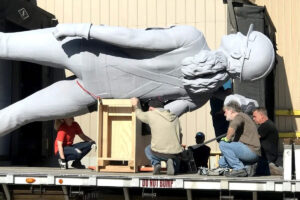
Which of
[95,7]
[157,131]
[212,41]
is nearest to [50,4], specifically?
[95,7]

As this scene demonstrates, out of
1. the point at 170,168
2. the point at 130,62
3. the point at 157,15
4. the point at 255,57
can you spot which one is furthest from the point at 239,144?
the point at 157,15

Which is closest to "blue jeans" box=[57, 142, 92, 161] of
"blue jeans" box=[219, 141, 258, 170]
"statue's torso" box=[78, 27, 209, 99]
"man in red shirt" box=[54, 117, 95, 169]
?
"man in red shirt" box=[54, 117, 95, 169]

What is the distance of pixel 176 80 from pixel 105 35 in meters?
0.77

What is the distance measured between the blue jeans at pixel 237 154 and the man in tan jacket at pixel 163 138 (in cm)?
40

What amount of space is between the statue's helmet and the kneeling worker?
307 mm

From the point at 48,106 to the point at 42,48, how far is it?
21.2 inches

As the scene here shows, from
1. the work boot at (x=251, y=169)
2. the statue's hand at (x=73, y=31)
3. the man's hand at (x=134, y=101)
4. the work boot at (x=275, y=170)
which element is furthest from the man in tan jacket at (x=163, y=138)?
the work boot at (x=275, y=170)

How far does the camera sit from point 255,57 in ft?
18.6

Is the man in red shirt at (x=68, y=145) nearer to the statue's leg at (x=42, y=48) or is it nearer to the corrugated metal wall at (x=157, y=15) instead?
the statue's leg at (x=42, y=48)

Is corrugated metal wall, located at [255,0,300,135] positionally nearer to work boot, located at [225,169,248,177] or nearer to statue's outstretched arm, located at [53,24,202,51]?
statue's outstretched arm, located at [53,24,202,51]

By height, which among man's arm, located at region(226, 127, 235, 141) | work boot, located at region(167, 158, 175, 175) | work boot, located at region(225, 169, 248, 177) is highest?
man's arm, located at region(226, 127, 235, 141)

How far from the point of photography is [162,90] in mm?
5980

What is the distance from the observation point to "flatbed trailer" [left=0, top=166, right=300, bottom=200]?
4473mm

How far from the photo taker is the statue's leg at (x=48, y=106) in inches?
239
